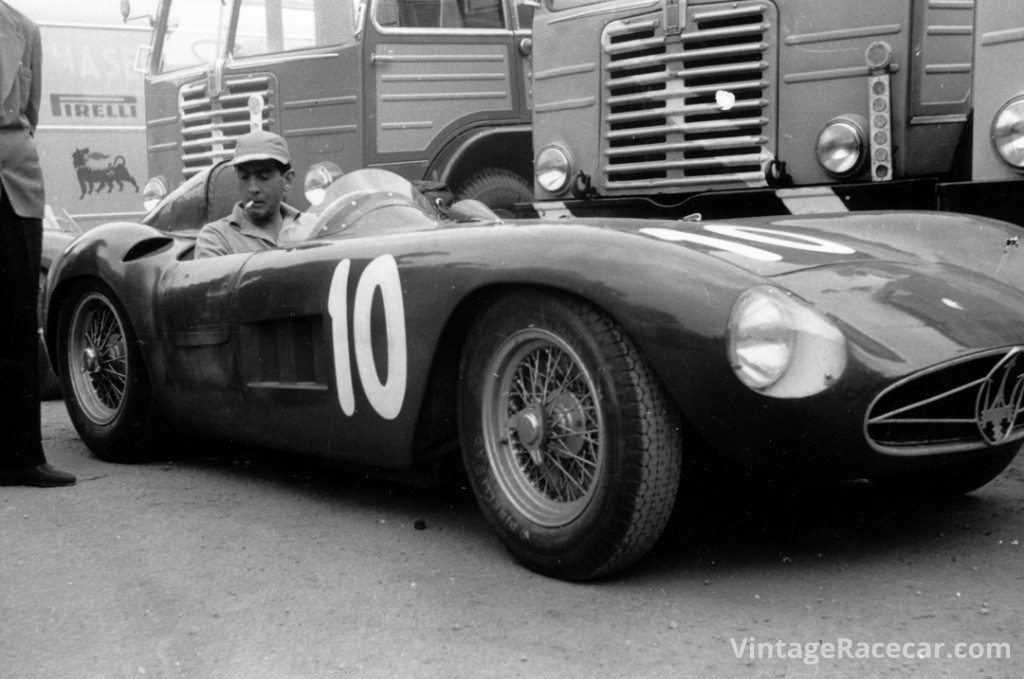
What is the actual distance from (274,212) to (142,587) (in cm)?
207

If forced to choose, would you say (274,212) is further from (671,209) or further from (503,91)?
(503,91)

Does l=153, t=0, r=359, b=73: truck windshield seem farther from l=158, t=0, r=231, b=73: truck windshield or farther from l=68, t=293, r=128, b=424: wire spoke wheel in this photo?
l=68, t=293, r=128, b=424: wire spoke wheel

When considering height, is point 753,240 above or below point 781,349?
above

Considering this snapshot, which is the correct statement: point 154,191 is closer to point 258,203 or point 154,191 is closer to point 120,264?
point 120,264

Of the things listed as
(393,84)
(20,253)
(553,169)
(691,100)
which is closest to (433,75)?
(393,84)

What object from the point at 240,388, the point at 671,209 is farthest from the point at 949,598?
the point at 671,209

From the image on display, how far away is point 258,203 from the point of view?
5.13 metres

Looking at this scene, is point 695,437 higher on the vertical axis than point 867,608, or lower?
higher

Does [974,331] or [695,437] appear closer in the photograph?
[974,331]

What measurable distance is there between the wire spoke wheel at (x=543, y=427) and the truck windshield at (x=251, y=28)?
237 inches

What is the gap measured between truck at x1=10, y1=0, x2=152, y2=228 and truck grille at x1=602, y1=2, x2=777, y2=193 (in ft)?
28.7

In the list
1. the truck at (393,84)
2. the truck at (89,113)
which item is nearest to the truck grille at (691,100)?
the truck at (393,84)

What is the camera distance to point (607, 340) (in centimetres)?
317

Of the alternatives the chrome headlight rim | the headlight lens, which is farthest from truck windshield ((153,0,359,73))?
the headlight lens
